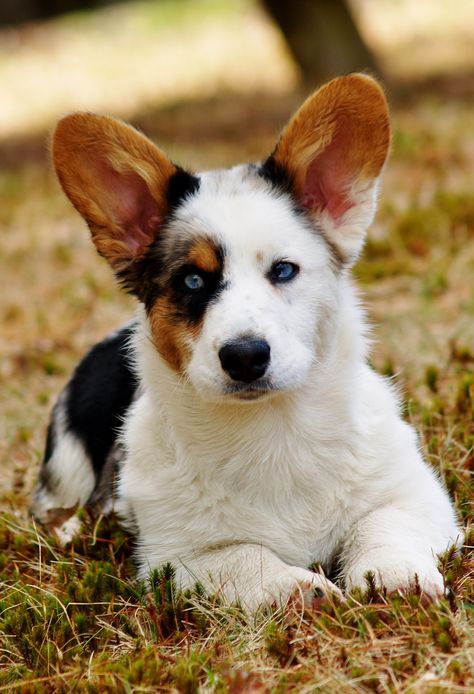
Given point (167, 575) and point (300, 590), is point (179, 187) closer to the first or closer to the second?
point (167, 575)

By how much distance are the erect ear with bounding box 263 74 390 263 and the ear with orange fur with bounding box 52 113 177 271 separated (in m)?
0.46

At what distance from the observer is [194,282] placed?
146 inches

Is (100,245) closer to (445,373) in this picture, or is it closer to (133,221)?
(133,221)

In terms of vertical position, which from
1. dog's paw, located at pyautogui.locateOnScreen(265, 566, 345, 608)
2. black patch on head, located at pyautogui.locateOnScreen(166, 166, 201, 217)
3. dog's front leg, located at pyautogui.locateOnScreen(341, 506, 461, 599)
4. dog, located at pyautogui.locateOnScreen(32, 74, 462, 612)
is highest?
black patch on head, located at pyautogui.locateOnScreen(166, 166, 201, 217)

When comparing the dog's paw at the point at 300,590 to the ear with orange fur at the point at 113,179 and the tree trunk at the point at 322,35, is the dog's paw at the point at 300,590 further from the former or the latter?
the tree trunk at the point at 322,35

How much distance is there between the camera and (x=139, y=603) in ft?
12.3

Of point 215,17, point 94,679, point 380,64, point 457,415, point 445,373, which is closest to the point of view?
point 94,679

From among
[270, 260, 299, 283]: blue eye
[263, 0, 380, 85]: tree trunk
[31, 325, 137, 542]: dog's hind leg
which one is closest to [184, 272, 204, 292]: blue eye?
[270, 260, 299, 283]: blue eye

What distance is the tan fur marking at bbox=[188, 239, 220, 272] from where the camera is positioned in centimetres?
362

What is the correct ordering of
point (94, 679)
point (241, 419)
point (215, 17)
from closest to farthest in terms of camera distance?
point (94, 679) < point (241, 419) < point (215, 17)

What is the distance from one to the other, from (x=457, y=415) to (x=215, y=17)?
19729mm

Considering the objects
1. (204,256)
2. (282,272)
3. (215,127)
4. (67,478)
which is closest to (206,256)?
(204,256)

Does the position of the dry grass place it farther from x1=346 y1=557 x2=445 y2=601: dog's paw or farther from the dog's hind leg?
the dog's hind leg

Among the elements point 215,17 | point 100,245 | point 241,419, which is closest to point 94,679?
point 241,419
